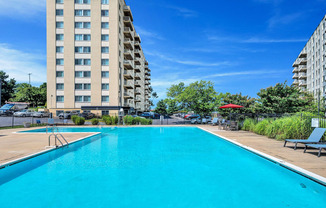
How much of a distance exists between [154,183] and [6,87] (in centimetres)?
8873

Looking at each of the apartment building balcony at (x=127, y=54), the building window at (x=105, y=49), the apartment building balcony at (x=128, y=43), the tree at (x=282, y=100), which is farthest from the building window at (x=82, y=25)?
the tree at (x=282, y=100)

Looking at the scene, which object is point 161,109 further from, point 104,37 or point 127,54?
point 104,37

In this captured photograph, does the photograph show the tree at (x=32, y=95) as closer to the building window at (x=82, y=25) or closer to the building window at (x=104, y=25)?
the building window at (x=82, y=25)

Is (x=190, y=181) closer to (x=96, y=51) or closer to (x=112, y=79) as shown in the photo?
(x=112, y=79)

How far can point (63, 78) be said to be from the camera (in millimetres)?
39656

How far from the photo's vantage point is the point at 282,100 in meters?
18.2


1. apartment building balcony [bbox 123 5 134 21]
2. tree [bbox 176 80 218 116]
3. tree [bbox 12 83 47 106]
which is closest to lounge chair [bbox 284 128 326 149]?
tree [bbox 176 80 218 116]

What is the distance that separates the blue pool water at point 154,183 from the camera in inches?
182

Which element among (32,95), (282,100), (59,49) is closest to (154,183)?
(282,100)

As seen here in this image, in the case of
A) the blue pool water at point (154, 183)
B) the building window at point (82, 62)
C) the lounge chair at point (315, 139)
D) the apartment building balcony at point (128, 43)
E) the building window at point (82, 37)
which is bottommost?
the blue pool water at point (154, 183)

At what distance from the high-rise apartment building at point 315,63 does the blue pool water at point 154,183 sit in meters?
42.5

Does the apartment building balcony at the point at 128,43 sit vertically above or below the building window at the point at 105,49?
above

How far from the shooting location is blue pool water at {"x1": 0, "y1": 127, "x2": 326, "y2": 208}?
4.61 m

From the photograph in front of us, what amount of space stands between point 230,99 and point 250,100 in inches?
95.0
